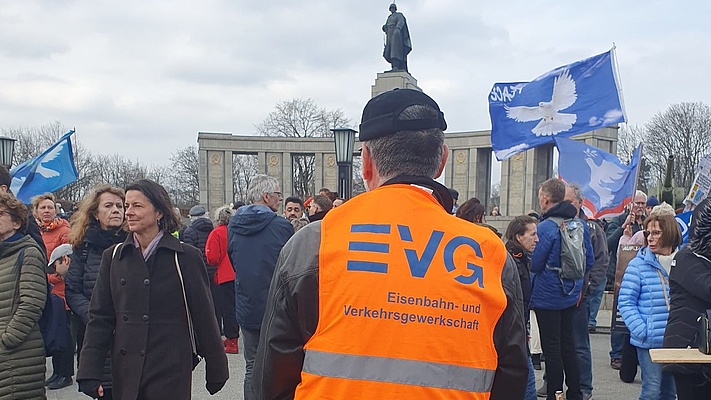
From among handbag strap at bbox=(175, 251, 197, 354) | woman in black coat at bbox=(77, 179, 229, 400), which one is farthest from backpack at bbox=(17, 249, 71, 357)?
handbag strap at bbox=(175, 251, 197, 354)

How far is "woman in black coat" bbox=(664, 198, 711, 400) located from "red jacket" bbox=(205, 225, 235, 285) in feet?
17.3

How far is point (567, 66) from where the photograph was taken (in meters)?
8.89

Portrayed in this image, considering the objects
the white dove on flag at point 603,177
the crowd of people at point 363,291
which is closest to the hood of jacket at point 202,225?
the crowd of people at point 363,291

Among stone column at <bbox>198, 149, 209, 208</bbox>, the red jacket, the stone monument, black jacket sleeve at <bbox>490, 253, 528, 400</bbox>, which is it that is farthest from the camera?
stone column at <bbox>198, 149, 209, 208</bbox>

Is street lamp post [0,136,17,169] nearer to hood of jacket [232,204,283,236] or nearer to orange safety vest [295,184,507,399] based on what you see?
hood of jacket [232,204,283,236]

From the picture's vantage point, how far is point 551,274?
5273 millimetres

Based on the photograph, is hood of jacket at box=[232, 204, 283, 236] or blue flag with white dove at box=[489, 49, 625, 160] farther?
blue flag with white dove at box=[489, 49, 625, 160]

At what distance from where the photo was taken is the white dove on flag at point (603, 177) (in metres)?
8.77

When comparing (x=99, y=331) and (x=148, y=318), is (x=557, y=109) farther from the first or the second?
(x=99, y=331)

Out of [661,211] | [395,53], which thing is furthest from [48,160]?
[395,53]

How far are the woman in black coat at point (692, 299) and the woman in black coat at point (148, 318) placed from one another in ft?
9.16

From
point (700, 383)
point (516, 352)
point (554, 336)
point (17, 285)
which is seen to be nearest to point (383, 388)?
point (516, 352)

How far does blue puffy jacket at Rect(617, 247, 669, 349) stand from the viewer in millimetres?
4566

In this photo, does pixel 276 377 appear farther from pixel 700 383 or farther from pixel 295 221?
pixel 295 221
